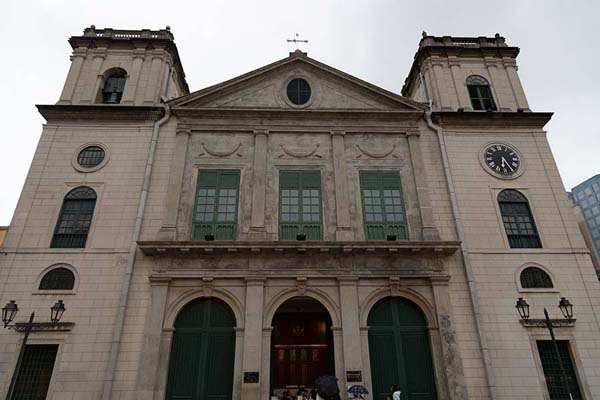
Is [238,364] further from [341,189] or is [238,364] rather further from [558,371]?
[558,371]

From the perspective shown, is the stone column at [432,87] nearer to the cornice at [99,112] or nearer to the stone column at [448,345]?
the stone column at [448,345]

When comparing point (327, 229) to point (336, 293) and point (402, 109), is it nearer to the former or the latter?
point (336, 293)

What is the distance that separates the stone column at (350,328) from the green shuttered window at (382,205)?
7.19 feet

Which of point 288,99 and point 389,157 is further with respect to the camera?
point 288,99

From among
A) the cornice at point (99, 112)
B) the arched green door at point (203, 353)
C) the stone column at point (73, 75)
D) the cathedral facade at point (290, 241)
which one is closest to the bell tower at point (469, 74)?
the cathedral facade at point (290, 241)

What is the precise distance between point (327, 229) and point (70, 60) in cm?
1492

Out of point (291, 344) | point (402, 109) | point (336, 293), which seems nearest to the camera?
point (336, 293)

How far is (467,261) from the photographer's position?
1468 centimetres

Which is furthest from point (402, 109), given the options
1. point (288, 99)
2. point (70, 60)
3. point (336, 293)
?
point (70, 60)

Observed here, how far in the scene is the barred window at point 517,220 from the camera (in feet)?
50.9

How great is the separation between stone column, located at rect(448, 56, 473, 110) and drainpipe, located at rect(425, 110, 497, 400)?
181cm

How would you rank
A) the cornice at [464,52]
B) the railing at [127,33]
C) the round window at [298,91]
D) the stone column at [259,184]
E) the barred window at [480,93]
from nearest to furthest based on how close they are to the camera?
the stone column at [259,184] < the round window at [298,91] < the barred window at [480,93] < the railing at [127,33] < the cornice at [464,52]

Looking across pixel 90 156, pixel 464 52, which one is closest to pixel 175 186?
pixel 90 156

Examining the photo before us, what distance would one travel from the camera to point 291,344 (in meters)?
16.7
